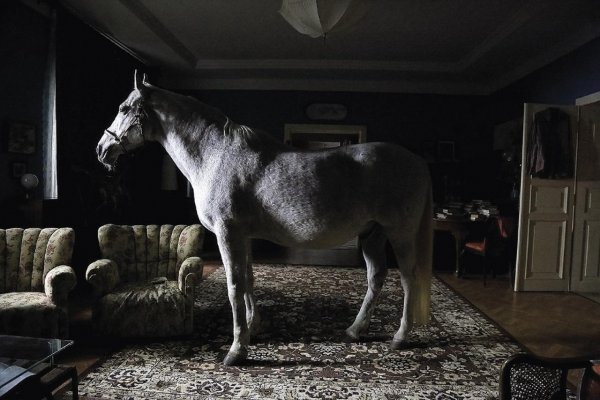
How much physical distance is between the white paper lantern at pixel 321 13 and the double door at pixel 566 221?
266 cm

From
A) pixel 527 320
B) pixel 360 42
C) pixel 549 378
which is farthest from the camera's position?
pixel 360 42

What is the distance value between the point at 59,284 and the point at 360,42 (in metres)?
4.81

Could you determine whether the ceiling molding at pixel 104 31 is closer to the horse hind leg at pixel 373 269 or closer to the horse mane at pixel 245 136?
the horse mane at pixel 245 136

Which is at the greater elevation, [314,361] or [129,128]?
[129,128]

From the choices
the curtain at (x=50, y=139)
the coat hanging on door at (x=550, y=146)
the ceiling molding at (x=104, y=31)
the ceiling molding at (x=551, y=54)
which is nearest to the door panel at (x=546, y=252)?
the coat hanging on door at (x=550, y=146)

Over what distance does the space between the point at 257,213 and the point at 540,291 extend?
3892mm

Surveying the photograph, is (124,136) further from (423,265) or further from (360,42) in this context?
(360,42)

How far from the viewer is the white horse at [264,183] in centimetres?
242

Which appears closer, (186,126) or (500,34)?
(186,126)

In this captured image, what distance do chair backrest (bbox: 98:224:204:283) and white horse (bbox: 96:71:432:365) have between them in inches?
29.4

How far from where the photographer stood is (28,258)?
2.81m

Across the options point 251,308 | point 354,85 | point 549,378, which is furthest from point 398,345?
point 354,85

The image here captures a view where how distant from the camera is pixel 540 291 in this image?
15.0 feet

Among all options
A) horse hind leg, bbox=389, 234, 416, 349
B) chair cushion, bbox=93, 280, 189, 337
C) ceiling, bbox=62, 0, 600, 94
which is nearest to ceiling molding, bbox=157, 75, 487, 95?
ceiling, bbox=62, 0, 600, 94
